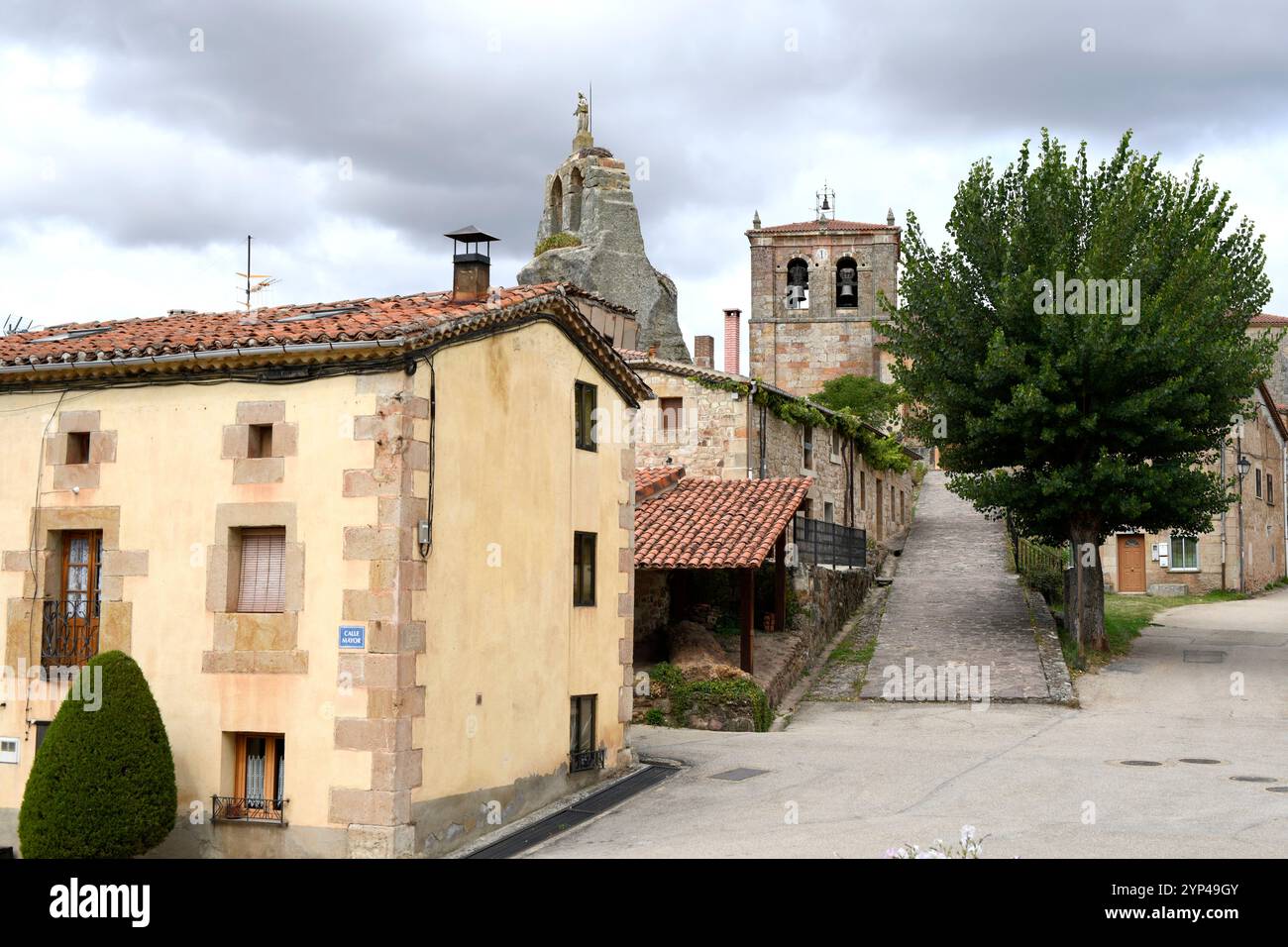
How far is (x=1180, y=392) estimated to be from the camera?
74.1 feet

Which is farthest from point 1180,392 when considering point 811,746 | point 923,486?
point 923,486

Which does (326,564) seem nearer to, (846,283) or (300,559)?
(300,559)

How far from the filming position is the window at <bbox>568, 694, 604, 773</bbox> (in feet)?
50.4

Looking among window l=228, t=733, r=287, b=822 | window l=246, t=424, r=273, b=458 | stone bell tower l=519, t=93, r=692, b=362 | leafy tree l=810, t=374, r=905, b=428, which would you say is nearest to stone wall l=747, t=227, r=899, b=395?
leafy tree l=810, t=374, r=905, b=428

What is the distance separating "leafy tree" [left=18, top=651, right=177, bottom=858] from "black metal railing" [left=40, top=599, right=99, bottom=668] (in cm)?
120

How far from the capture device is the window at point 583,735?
1538 cm

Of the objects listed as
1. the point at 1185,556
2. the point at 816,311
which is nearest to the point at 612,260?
the point at 816,311

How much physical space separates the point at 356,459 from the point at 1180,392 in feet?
53.7

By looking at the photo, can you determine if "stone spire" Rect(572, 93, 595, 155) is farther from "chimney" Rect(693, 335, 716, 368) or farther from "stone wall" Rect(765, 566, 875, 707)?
"stone wall" Rect(765, 566, 875, 707)

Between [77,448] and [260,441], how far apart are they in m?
2.31

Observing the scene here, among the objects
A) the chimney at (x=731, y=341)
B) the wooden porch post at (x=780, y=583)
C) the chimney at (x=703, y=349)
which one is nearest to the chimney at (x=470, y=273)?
the wooden porch post at (x=780, y=583)

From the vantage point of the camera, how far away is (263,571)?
1246 cm
